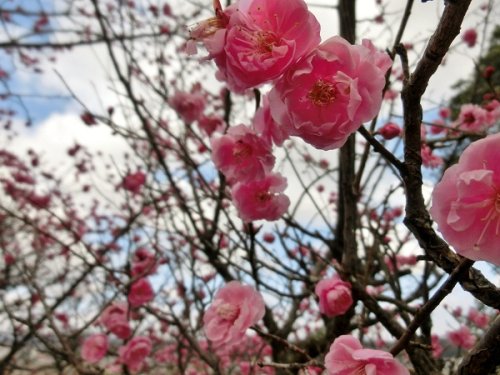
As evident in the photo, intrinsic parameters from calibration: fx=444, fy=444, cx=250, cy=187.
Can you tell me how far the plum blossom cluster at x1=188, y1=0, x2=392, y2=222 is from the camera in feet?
2.64

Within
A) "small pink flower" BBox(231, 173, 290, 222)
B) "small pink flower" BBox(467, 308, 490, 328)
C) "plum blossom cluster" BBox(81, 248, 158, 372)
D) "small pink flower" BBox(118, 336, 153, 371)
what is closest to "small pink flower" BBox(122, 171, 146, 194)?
"plum blossom cluster" BBox(81, 248, 158, 372)

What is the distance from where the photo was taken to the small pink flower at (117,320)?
2.46 meters

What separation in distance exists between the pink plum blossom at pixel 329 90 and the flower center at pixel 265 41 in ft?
0.21

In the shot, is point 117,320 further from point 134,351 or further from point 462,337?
point 462,337

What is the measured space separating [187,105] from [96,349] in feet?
5.19

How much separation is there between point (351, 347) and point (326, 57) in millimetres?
595

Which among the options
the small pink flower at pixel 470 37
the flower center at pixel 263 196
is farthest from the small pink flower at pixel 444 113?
the flower center at pixel 263 196

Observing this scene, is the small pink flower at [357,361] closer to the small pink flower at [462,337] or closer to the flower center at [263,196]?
the flower center at [263,196]

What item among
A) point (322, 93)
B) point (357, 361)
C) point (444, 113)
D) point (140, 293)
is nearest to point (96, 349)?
point (140, 293)

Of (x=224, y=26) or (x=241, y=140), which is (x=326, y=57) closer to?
(x=224, y=26)

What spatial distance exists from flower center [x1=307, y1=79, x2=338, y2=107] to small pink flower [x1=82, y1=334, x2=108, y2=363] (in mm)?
2294

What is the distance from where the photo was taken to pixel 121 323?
2455mm

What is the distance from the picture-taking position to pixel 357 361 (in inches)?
36.4

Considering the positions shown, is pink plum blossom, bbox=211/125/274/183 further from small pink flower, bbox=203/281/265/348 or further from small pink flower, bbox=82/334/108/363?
small pink flower, bbox=82/334/108/363
